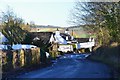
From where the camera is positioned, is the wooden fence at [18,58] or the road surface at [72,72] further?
the wooden fence at [18,58]

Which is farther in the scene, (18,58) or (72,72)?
(18,58)

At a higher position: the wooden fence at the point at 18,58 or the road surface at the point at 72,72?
the wooden fence at the point at 18,58

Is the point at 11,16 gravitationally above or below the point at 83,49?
above

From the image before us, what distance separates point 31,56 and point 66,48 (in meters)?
52.9

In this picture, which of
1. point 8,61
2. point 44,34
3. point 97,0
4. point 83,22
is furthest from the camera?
point 44,34

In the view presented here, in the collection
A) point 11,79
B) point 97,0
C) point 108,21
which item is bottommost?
point 11,79

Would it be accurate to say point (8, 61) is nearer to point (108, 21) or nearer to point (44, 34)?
point (108, 21)

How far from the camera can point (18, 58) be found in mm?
27438

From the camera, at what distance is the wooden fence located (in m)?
23.1

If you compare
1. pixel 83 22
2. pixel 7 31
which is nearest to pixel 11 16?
pixel 7 31

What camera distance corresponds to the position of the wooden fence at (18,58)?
23.1 m

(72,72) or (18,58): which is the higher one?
(18,58)

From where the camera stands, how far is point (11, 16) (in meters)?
58.4

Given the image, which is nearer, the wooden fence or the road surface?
the road surface
